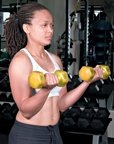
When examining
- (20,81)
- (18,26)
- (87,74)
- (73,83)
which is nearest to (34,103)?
(20,81)

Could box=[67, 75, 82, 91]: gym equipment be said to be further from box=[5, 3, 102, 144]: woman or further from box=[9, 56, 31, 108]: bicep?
box=[9, 56, 31, 108]: bicep

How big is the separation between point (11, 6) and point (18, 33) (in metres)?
3.16

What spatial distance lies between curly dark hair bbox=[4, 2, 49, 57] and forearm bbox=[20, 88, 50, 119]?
31 cm

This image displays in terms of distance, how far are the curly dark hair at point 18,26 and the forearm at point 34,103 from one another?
0.31m

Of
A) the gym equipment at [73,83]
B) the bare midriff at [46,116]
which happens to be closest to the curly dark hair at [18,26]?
the bare midriff at [46,116]

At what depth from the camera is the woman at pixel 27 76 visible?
4.17 feet

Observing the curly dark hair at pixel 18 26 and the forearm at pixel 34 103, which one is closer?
the forearm at pixel 34 103

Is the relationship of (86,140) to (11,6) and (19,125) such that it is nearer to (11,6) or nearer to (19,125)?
(19,125)

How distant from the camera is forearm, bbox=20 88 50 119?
3.87 feet

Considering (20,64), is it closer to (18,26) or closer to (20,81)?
(20,81)

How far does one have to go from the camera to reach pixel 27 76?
127 cm

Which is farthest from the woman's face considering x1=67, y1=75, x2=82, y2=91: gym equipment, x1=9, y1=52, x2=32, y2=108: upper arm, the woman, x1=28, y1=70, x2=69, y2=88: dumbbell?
x1=67, y1=75, x2=82, y2=91: gym equipment

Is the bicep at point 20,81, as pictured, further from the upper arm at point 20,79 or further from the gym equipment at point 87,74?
the gym equipment at point 87,74

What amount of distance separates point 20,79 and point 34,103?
112mm
